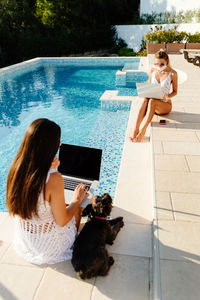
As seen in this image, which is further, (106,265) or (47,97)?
(47,97)

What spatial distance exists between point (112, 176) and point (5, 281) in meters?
2.55

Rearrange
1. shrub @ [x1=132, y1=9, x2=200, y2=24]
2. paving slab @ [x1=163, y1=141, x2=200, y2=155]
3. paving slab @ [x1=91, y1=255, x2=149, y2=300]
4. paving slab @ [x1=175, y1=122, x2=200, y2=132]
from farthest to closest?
shrub @ [x1=132, y1=9, x2=200, y2=24] < paving slab @ [x1=175, y1=122, x2=200, y2=132] < paving slab @ [x1=163, y1=141, x2=200, y2=155] < paving slab @ [x1=91, y1=255, x2=149, y2=300]

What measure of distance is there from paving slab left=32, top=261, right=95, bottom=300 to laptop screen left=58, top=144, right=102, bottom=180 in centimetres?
91

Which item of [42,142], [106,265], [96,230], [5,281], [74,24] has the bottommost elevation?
[5,281]

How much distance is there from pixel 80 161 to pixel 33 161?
103 cm

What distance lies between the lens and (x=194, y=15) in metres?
18.5

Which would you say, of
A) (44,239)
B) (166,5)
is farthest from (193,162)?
(166,5)

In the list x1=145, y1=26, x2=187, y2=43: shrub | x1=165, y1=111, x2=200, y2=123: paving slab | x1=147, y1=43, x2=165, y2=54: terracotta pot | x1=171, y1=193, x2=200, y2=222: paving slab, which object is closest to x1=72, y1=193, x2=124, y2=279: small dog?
x1=171, y1=193, x2=200, y2=222: paving slab

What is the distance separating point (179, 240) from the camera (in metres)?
2.03

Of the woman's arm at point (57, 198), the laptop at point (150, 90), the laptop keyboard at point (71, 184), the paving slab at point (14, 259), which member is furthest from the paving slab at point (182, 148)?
the paving slab at point (14, 259)

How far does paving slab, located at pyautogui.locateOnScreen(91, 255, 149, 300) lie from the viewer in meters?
1.70

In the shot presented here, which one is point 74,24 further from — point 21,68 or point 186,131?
point 186,131

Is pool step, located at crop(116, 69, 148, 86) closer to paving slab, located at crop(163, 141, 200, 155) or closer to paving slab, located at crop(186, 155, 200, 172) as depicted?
paving slab, located at crop(163, 141, 200, 155)

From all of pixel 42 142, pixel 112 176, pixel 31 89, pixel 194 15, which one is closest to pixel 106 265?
pixel 42 142
